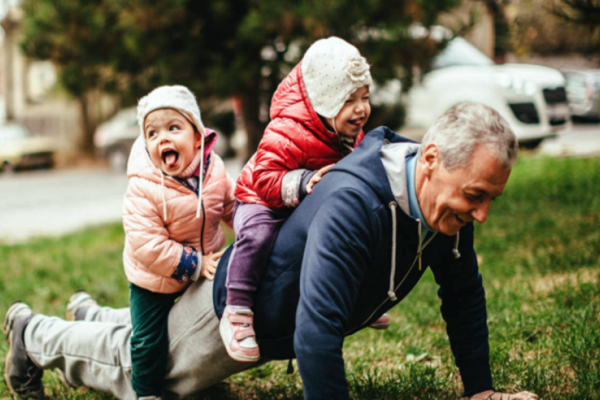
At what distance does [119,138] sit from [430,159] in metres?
16.4

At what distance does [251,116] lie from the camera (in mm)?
7168

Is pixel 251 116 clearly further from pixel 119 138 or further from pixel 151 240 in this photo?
pixel 119 138

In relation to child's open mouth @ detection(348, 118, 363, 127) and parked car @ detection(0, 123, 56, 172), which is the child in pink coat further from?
parked car @ detection(0, 123, 56, 172)

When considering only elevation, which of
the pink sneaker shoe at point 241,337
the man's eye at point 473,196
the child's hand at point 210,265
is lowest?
the pink sneaker shoe at point 241,337

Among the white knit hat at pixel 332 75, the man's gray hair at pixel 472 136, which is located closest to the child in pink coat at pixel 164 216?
the white knit hat at pixel 332 75

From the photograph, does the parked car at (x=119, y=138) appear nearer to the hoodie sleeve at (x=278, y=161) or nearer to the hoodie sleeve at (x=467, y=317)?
the hoodie sleeve at (x=278, y=161)

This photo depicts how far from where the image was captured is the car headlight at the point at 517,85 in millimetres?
9859

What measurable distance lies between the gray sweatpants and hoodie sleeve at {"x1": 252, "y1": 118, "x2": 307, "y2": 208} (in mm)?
524

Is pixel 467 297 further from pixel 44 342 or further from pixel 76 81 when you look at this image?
pixel 76 81

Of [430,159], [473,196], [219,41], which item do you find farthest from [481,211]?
[219,41]

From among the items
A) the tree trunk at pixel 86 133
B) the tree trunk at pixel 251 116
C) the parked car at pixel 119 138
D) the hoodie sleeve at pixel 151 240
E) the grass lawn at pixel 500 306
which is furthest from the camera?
the tree trunk at pixel 86 133

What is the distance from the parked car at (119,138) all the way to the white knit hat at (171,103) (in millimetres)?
14967

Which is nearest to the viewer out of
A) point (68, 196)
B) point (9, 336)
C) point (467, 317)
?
point (467, 317)

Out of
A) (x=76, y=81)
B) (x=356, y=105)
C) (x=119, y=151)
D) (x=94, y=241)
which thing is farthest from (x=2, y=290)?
(x=119, y=151)
